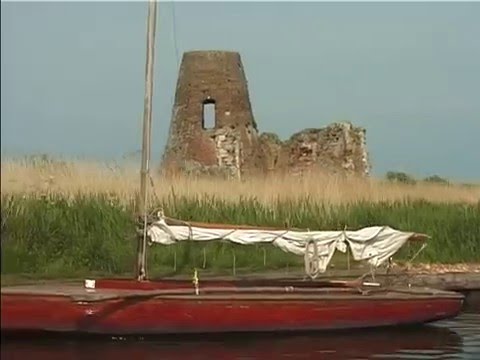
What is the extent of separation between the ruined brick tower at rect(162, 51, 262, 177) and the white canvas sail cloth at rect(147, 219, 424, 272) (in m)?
16.6

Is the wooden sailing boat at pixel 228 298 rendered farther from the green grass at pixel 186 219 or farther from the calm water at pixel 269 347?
the green grass at pixel 186 219

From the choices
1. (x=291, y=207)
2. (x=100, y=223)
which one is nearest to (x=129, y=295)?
(x=100, y=223)

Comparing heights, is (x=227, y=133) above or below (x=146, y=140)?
above

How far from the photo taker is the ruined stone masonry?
3150 cm

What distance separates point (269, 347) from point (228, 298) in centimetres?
73

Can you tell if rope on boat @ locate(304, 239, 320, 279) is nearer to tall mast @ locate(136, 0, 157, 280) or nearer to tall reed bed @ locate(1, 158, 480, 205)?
tall mast @ locate(136, 0, 157, 280)

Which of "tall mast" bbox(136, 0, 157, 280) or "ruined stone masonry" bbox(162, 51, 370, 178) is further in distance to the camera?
"ruined stone masonry" bbox(162, 51, 370, 178)

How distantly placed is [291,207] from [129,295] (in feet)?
26.9

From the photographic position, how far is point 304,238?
14.4m

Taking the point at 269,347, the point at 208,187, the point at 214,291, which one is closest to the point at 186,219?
the point at 208,187

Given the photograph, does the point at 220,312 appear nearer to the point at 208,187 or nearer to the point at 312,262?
the point at 312,262

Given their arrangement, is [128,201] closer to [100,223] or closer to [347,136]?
[100,223]

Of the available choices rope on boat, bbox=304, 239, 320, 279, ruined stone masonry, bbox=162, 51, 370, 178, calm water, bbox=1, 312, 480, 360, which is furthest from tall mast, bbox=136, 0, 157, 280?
ruined stone masonry, bbox=162, 51, 370, 178

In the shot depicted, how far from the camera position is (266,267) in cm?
1791
